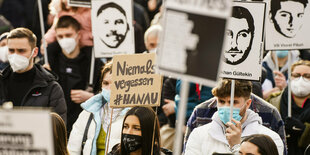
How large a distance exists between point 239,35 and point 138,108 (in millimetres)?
1306

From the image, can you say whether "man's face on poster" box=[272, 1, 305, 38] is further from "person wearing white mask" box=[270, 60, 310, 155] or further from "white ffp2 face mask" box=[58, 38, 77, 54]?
"white ffp2 face mask" box=[58, 38, 77, 54]

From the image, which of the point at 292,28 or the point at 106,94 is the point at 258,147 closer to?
the point at 106,94

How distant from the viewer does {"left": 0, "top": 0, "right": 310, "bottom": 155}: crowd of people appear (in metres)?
6.39

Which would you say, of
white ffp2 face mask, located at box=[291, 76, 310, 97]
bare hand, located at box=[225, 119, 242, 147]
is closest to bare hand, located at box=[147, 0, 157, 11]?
white ffp2 face mask, located at box=[291, 76, 310, 97]

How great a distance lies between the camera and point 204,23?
4.23 metres

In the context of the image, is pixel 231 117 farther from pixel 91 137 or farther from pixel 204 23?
pixel 204 23

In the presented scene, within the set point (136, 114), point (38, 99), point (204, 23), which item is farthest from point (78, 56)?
point (204, 23)

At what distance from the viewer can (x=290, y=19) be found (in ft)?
26.4

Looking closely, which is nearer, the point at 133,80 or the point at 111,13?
the point at 133,80

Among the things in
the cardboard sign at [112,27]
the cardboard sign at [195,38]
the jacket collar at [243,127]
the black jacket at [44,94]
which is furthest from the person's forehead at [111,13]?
the cardboard sign at [195,38]

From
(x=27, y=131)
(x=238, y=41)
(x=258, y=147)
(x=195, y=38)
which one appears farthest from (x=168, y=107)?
(x=27, y=131)

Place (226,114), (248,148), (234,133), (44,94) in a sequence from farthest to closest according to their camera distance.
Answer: (44,94) < (226,114) < (234,133) < (248,148)

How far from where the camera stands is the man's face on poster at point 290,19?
8.01 metres

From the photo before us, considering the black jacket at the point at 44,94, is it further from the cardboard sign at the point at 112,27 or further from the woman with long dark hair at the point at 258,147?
the woman with long dark hair at the point at 258,147
